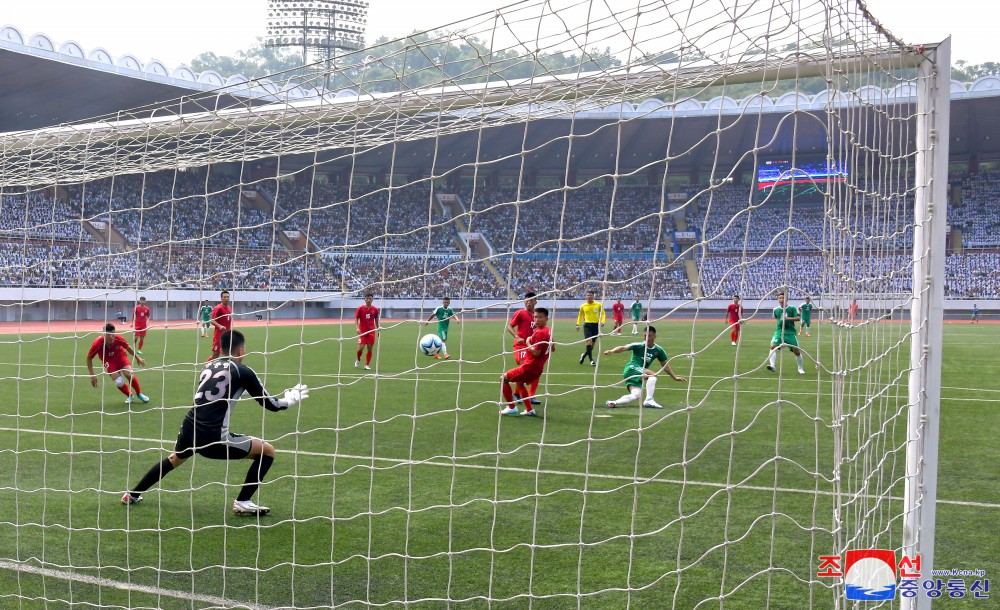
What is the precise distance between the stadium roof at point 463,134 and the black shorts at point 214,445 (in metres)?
21.5

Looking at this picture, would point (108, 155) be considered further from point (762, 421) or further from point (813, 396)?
point (813, 396)

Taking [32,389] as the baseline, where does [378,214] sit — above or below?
above

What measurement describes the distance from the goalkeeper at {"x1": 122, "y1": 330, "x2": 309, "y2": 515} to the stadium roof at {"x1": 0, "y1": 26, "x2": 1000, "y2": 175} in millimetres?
21445

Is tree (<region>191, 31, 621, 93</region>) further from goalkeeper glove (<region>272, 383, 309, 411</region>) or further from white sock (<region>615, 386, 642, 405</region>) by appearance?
white sock (<region>615, 386, 642, 405</region>)

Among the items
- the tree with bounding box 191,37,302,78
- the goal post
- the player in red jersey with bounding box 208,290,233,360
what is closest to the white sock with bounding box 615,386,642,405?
the player in red jersey with bounding box 208,290,233,360

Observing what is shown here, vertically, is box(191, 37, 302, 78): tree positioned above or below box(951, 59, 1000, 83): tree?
above

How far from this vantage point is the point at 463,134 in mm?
41750

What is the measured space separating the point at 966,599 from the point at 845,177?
2.47 metres

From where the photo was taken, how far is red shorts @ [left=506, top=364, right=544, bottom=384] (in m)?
10.6

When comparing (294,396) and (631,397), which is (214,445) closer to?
(294,396)

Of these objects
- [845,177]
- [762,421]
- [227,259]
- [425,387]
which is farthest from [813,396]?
[227,259]

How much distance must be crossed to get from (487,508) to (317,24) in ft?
178

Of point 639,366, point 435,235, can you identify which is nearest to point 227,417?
point 639,366

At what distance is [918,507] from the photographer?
14.1 ft
